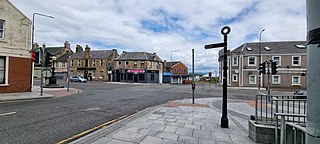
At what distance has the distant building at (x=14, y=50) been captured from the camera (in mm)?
14781

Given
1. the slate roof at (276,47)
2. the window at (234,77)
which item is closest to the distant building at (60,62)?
the window at (234,77)

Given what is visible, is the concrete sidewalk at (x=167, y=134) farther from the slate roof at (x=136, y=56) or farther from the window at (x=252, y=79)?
the slate roof at (x=136, y=56)

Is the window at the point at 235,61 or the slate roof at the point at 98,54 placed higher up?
the slate roof at the point at 98,54

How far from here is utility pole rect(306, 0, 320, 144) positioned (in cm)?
138

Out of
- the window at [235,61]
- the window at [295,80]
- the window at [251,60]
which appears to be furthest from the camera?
the window at [235,61]

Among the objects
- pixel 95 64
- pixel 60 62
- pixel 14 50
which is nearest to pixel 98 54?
pixel 95 64

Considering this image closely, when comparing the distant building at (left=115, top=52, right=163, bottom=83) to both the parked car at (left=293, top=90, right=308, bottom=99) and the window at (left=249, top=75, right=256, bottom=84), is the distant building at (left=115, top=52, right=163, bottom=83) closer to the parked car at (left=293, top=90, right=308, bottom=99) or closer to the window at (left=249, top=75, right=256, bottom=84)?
the window at (left=249, top=75, right=256, bottom=84)

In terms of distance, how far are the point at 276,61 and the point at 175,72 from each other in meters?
35.6

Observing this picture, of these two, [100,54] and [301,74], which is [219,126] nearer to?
[301,74]

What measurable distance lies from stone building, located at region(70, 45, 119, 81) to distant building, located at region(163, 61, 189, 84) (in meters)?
16.6

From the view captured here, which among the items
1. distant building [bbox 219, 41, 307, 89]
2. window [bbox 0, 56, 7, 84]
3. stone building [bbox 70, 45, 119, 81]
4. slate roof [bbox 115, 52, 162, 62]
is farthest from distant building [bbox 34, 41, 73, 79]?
distant building [bbox 219, 41, 307, 89]

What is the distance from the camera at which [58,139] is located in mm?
4965

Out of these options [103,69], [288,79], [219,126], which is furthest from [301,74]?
[103,69]

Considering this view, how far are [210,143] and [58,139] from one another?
155 inches
